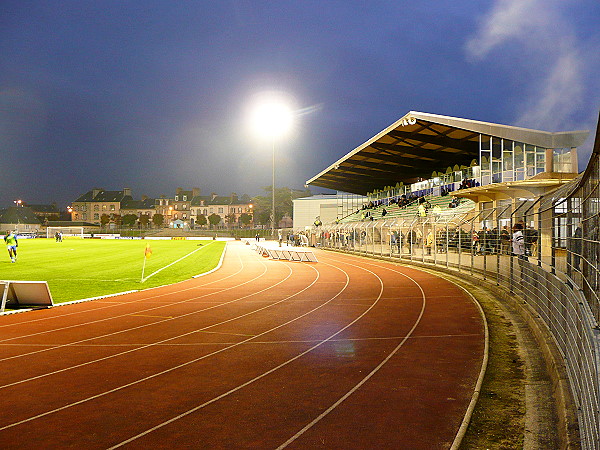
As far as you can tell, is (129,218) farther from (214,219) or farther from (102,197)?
(214,219)

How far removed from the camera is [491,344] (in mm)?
8320

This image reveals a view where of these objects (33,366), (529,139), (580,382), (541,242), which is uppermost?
(529,139)

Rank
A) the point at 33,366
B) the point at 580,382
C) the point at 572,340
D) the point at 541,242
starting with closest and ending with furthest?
the point at 580,382
the point at 572,340
the point at 33,366
the point at 541,242

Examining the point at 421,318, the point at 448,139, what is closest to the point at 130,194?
the point at 448,139

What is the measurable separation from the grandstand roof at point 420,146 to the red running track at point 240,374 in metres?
17.5

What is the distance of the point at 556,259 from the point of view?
24.6 ft

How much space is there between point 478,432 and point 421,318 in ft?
20.3

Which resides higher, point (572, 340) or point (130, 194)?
point (130, 194)

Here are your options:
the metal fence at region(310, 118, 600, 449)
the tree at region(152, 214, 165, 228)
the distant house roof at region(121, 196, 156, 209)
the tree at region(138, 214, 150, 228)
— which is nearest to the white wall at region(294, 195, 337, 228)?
the metal fence at region(310, 118, 600, 449)

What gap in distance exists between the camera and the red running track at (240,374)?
194 inches

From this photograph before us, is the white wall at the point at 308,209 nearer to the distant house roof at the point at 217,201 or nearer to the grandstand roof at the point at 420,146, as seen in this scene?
the grandstand roof at the point at 420,146

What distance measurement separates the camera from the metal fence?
13.2 feet

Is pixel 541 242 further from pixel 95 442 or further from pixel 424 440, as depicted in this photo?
pixel 95 442

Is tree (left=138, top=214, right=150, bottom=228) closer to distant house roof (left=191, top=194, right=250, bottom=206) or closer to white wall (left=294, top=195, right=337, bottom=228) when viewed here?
distant house roof (left=191, top=194, right=250, bottom=206)
